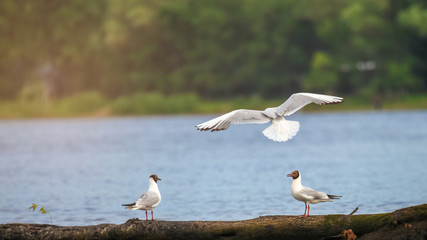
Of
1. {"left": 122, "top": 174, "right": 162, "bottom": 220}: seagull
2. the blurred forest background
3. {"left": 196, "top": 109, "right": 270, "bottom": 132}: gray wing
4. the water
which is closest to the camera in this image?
{"left": 196, "top": 109, "right": 270, "bottom": 132}: gray wing

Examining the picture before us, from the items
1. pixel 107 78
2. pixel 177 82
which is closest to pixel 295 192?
pixel 177 82

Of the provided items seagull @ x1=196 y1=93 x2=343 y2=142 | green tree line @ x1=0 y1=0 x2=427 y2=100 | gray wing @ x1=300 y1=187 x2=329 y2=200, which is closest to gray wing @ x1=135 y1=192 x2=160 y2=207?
seagull @ x1=196 y1=93 x2=343 y2=142

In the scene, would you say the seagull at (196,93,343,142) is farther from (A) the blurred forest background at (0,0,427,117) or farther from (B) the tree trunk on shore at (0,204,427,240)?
(A) the blurred forest background at (0,0,427,117)

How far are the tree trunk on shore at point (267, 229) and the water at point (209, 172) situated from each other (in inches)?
237

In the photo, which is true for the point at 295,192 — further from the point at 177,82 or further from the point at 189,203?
the point at 177,82

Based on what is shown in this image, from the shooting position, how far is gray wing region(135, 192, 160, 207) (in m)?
12.6

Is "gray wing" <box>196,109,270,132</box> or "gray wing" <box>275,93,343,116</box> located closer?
"gray wing" <box>196,109,270,132</box>

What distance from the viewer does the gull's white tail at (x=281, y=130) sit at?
40.5 ft

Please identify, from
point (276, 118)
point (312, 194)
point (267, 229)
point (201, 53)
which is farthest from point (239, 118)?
point (201, 53)

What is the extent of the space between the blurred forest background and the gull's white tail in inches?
2617

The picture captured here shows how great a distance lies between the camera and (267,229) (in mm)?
11281

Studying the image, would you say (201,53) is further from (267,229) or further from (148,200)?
(267,229)

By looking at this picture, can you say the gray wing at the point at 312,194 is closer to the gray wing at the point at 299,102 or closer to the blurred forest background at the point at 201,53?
the gray wing at the point at 299,102

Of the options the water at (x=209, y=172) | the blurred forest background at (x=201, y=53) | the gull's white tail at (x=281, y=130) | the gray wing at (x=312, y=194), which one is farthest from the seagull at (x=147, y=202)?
the blurred forest background at (x=201, y=53)
